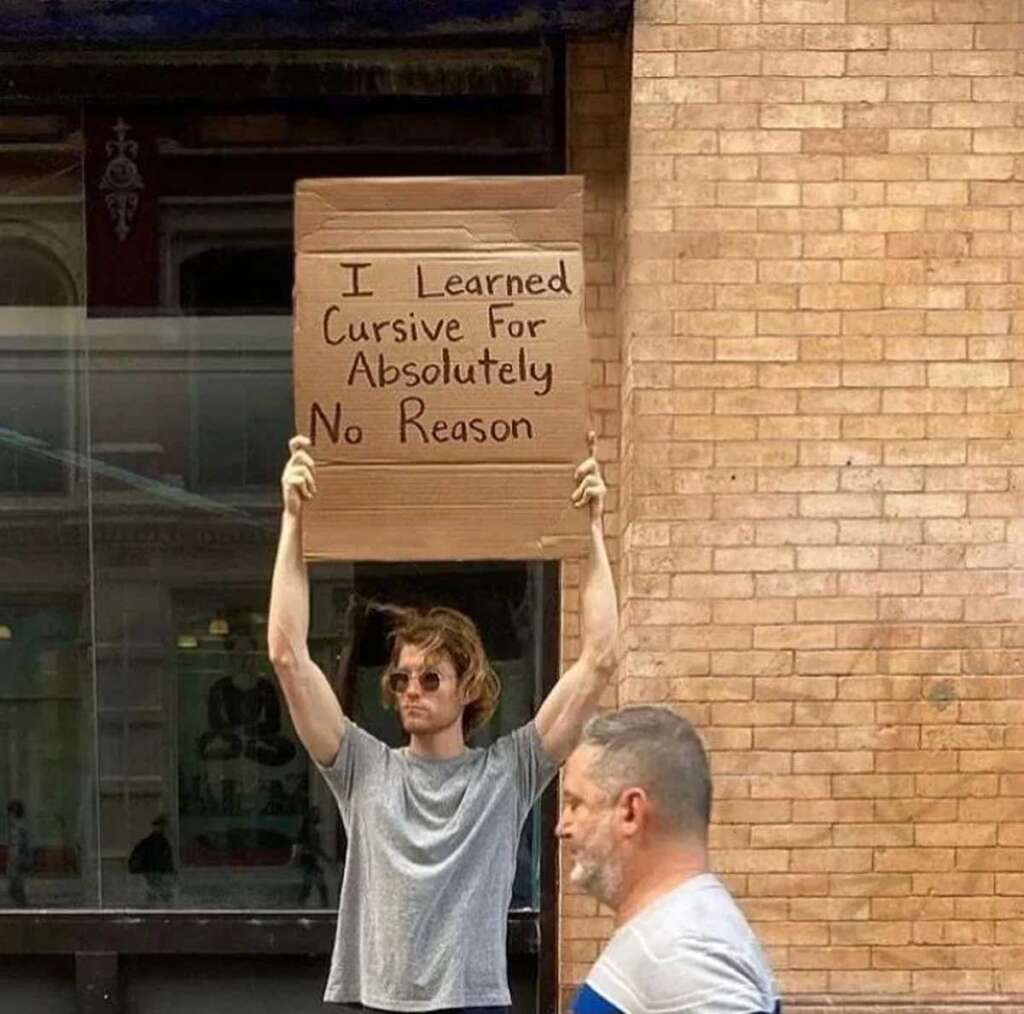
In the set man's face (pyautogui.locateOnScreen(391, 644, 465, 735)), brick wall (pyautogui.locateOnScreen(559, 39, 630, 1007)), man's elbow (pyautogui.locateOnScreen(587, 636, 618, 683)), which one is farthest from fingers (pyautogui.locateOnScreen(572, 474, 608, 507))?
brick wall (pyautogui.locateOnScreen(559, 39, 630, 1007))

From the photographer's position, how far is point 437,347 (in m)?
3.70

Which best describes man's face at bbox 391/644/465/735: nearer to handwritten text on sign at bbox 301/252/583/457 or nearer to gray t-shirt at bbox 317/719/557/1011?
gray t-shirt at bbox 317/719/557/1011

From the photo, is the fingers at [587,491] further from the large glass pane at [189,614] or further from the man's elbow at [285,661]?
the large glass pane at [189,614]

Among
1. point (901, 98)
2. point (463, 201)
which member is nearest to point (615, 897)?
point (463, 201)

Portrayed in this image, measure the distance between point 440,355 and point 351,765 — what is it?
83 centimetres

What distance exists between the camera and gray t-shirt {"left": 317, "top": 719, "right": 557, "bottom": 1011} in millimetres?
3393

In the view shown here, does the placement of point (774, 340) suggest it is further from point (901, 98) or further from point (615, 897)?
point (615, 897)

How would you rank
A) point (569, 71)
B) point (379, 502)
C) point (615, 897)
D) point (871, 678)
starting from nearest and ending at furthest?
point (615, 897) < point (379, 502) < point (871, 678) < point (569, 71)

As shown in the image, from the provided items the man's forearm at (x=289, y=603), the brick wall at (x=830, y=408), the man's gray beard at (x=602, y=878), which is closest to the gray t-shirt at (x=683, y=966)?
the man's gray beard at (x=602, y=878)

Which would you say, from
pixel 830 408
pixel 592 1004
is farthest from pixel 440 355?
pixel 830 408

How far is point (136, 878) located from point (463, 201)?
3086 millimetres

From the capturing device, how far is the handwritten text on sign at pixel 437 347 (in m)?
3.67

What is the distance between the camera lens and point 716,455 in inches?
209

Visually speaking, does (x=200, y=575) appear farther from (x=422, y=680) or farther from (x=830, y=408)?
(x=422, y=680)
